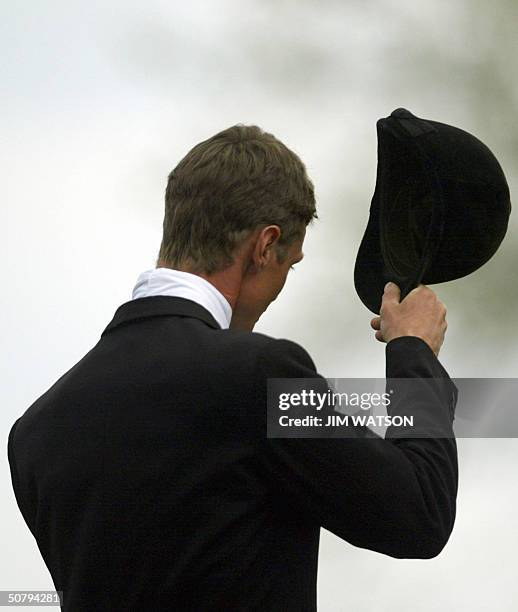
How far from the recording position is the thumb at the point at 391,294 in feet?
3.24

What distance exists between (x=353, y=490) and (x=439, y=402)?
13cm

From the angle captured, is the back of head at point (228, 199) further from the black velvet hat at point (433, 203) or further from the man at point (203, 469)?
the black velvet hat at point (433, 203)

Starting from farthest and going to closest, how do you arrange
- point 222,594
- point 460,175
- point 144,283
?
point 460,175, point 144,283, point 222,594

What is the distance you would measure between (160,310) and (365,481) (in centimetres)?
21

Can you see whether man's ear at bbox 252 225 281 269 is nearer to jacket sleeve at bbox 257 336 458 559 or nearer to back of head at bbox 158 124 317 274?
back of head at bbox 158 124 317 274

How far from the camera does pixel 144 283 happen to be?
90 cm

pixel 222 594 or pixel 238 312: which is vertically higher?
pixel 238 312

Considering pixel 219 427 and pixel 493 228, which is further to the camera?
pixel 493 228

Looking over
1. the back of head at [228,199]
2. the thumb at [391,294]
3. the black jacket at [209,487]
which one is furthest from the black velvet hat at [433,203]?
the black jacket at [209,487]

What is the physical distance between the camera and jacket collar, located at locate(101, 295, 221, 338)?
86cm

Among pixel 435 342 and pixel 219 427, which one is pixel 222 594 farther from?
pixel 435 342

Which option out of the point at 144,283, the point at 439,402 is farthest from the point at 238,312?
the point at 439,402

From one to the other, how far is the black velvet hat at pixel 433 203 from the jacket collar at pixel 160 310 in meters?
0.23

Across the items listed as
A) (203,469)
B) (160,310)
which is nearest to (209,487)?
(203,469)
